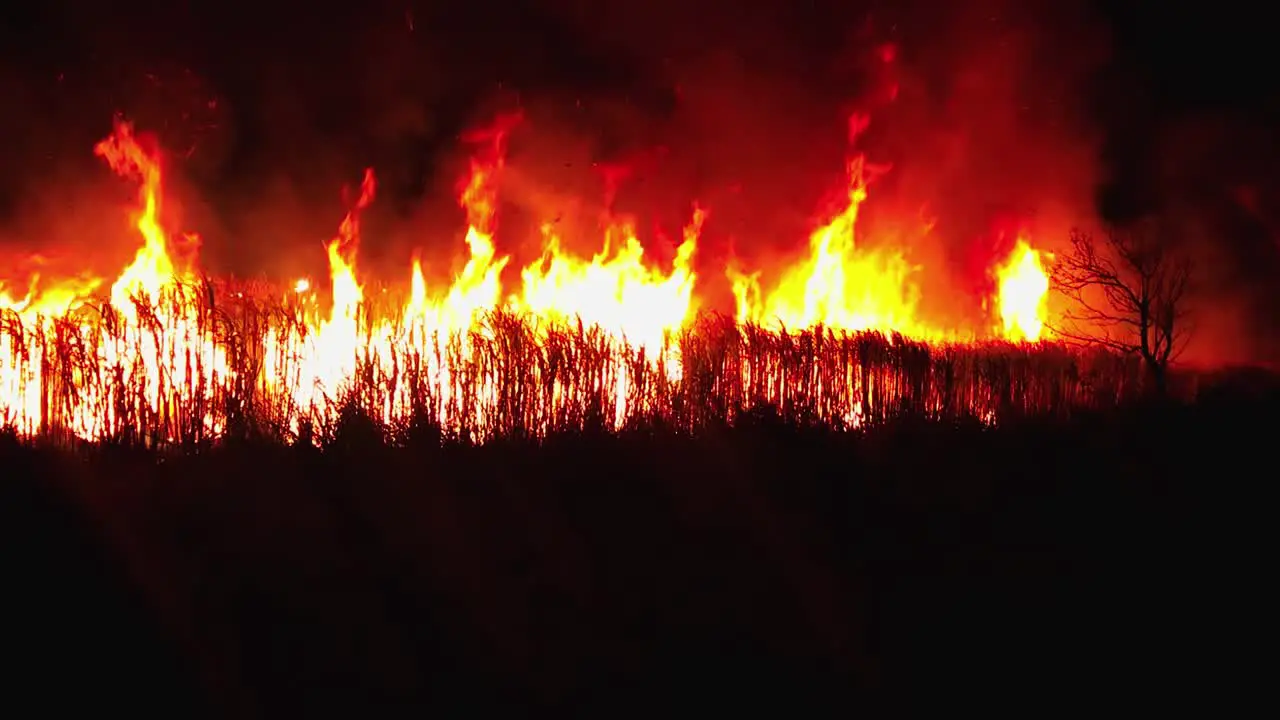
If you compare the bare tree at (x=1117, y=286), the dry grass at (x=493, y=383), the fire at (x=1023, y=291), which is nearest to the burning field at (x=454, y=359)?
the dry grass at (x=493, y=383)

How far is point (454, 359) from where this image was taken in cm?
752

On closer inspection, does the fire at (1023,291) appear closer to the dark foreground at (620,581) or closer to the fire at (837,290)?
the fire at (837,290)

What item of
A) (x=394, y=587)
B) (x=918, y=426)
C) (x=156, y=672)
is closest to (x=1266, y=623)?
(x=918, y=426)

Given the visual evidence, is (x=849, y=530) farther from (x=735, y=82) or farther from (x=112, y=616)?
(x=735, y=82)

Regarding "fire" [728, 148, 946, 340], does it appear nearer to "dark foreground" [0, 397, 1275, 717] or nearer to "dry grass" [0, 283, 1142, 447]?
"dry grass" [0, 283, 1142, 447]

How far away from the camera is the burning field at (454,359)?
662cm

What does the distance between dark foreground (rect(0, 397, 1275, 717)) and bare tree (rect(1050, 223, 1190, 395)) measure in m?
6.90

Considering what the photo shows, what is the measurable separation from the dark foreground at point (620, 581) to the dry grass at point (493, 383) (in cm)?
52

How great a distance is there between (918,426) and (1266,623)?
2763 millimetres

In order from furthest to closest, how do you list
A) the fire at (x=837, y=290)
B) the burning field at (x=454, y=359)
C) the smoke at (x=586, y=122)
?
the fire at (x=837, y=290) → the smoke at (x=586, y=122) → the burning field at (x=454, y=359)

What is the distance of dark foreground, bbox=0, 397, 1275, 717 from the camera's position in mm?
A: 4121

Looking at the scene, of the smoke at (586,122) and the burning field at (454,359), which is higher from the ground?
the smoke at (586,122)

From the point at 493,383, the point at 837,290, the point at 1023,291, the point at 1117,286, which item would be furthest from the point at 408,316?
the point at 1117,286

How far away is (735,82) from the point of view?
14.3 m
